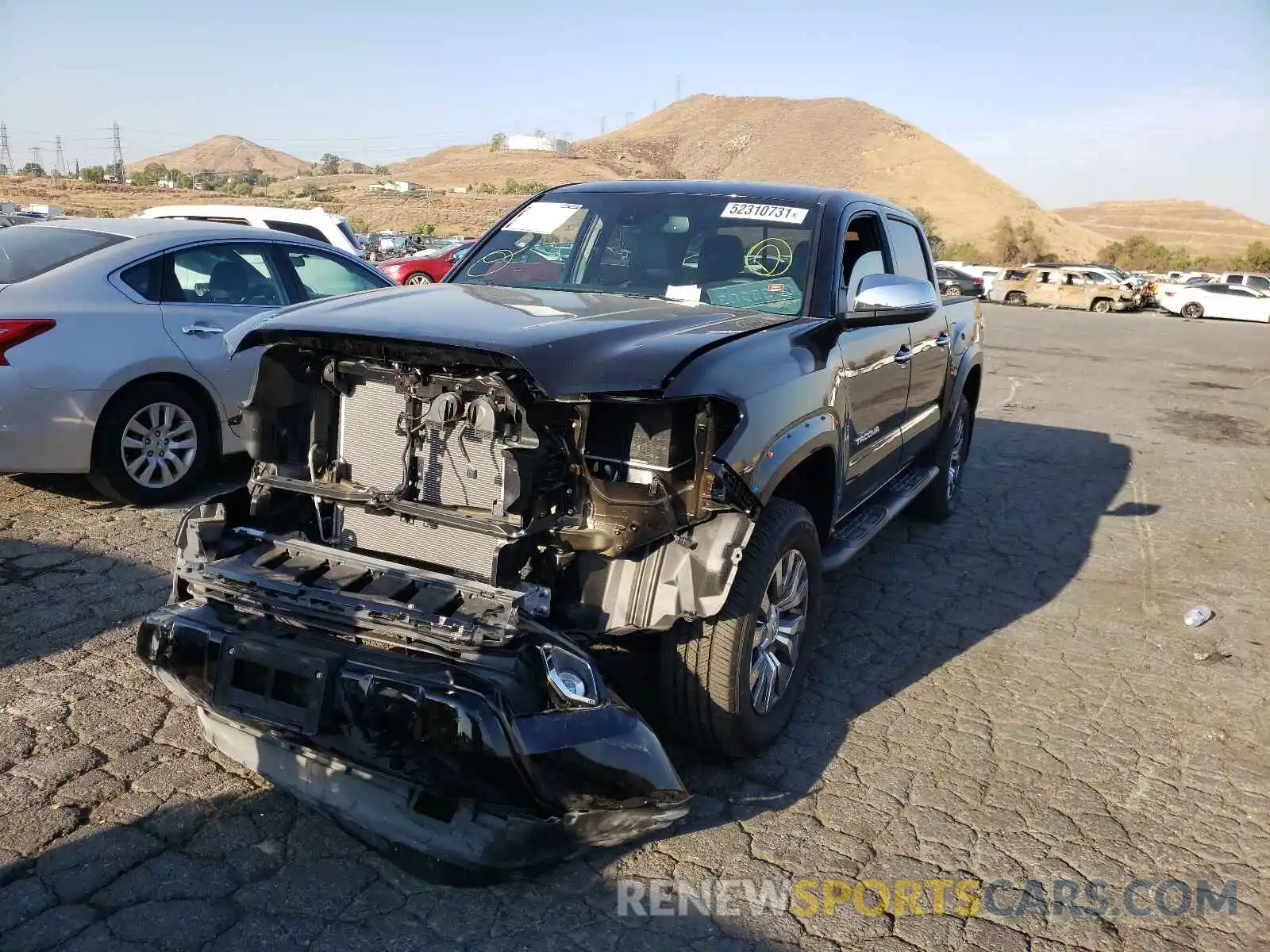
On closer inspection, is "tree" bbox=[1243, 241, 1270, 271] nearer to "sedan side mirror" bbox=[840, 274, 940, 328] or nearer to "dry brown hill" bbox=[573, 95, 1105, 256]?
"dry brown hill" bbox=[573, 95, 1105, 256]

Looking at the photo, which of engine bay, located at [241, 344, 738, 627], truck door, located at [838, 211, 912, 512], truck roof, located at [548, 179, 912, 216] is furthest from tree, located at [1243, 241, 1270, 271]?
engine bay, located at [241, 344, 738, 627]

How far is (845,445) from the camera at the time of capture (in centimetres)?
414

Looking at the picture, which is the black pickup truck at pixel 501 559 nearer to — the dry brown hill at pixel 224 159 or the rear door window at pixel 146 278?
the rear door window at pixel 146 278

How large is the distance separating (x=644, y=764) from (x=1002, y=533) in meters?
4.74

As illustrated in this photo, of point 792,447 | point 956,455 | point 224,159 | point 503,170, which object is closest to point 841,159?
point 503,170

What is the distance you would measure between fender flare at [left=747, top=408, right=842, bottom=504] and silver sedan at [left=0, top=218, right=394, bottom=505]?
3.61 meters

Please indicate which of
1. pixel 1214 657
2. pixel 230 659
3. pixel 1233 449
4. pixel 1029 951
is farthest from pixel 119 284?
pixel 1233 449

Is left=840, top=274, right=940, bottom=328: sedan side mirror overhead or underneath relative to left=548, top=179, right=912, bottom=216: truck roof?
underneath

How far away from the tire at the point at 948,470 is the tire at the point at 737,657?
10.2ft

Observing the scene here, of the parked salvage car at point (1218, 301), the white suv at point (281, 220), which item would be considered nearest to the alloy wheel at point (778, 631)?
the white suv at point (281, 220)

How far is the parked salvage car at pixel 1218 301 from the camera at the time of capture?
31656mm

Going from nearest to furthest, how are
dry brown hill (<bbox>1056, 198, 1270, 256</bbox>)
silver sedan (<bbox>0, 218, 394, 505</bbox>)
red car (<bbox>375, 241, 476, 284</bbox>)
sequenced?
silver sedan (<bbox>0, 218, 394, 505</bbox>) → red car (<bbox>375, 241, 476, 284</bbox>) → dry brown hill (<bbox>1056, 198, 1270, 256</bbox>)

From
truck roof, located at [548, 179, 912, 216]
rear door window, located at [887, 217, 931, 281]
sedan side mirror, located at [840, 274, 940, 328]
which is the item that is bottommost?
sedan side mirror, located at [840, 274, 940, 328]

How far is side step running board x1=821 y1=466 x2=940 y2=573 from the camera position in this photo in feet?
13.9
